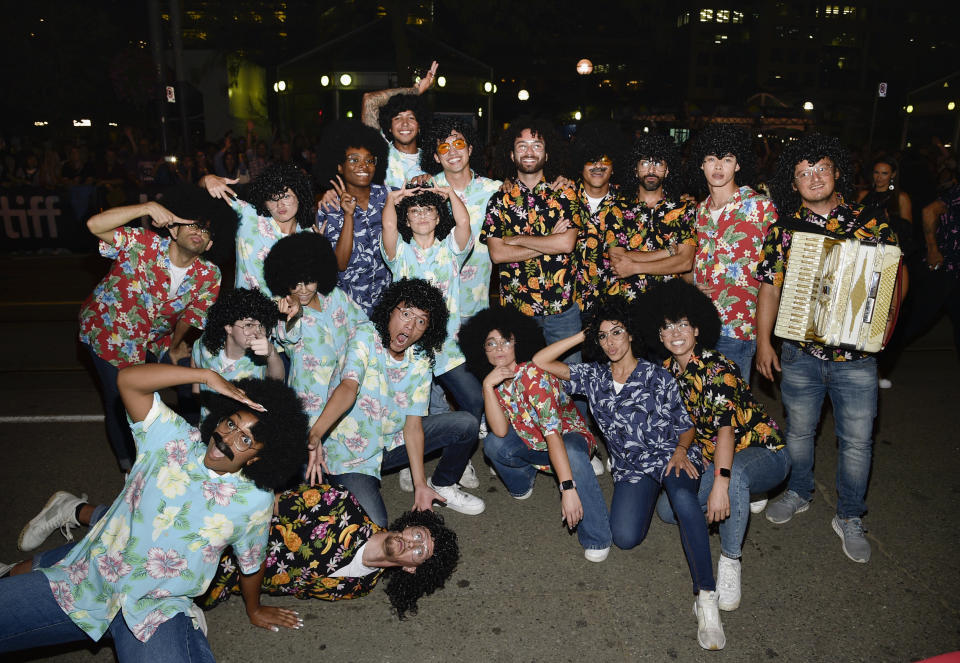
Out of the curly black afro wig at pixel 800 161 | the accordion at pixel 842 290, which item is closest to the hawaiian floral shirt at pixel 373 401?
the accordion at pixel 842 290

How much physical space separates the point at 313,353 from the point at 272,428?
1387 millimetres

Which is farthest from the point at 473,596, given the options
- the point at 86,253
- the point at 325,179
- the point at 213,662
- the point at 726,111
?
the point at 726,111

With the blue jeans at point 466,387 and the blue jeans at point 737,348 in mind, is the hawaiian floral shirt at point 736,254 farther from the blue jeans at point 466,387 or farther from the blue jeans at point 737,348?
the blue jeans at point 466,387

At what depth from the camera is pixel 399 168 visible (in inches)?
233

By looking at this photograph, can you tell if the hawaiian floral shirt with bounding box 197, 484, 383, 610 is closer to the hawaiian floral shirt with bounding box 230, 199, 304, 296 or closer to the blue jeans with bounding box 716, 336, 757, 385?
the hawaiian floral shirt with bounding box 230, 199, 304, 296

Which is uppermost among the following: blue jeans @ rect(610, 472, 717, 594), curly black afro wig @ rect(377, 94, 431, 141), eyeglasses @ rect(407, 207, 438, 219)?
curly black afro wig @ rect(377, 94, 431, 141)

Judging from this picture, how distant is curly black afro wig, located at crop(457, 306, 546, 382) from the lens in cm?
479

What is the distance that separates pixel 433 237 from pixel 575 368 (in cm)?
139

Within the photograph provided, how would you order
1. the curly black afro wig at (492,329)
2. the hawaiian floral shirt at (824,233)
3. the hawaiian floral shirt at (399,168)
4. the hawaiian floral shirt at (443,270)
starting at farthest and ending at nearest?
the hawaiian floral shirt at (399,168) < the hawaiian floral shirt at (443,270) < the curly black afro wig at (492,329) < the hawaiian floral shirt at (824,233)

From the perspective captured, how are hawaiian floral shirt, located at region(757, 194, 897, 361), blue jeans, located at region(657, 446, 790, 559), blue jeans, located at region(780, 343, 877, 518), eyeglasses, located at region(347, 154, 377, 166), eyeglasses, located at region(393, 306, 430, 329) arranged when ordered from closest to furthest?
blue jeans, located at region(657, 446, 790, 559) < hawaiian floral shirt, located at region(757, 194, 897, 361) < blue jeans, located at region(780, 343, 877, 518) < eyeglasses, located at region(393, 306, 430, 329) < eyeglasses, located at region(347, 154, 377, 166)

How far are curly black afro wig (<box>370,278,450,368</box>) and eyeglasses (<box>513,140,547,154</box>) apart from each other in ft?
4.45

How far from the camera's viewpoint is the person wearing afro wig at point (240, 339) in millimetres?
4188

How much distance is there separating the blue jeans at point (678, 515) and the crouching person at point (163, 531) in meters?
2.10

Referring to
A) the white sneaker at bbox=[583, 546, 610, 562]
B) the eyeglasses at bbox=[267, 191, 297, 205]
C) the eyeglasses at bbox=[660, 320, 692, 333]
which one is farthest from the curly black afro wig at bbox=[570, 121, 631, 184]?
the white sneaker at bbox=[583, 546, 610, 562]
